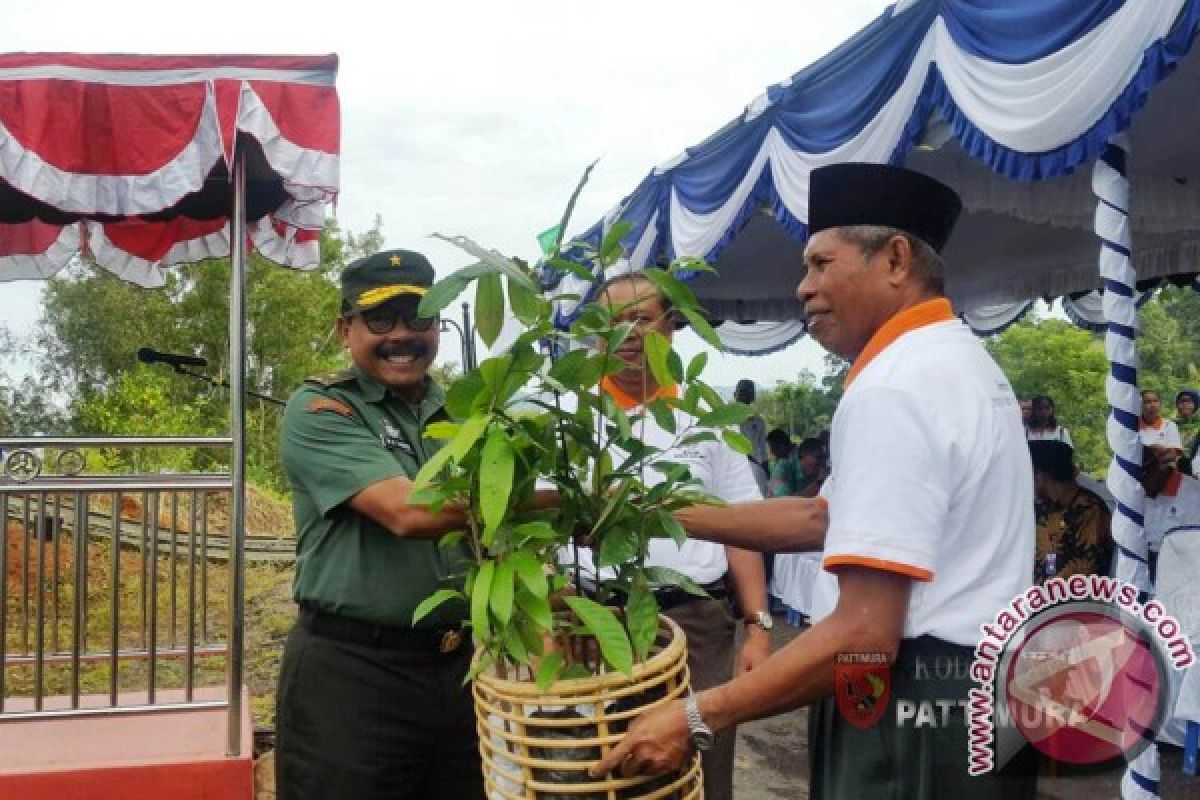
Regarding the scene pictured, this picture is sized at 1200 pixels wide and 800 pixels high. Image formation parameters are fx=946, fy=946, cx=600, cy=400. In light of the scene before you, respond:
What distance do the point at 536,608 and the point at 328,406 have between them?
3.37 ft

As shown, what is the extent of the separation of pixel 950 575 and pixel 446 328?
4.77 ft

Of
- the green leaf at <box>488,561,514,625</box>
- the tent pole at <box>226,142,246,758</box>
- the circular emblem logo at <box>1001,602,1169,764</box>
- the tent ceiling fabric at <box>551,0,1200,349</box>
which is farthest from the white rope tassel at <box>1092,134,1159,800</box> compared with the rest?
the tent pole at <box>226,142,246,758</box>

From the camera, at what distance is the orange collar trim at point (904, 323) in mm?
1526

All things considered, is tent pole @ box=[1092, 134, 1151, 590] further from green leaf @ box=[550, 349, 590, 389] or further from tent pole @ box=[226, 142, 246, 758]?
tent pole @ box=[226, 142, 246, 758]

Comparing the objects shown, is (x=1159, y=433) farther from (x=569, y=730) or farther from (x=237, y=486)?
(x=569, y=730)

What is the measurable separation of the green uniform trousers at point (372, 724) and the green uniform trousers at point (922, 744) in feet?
3.39

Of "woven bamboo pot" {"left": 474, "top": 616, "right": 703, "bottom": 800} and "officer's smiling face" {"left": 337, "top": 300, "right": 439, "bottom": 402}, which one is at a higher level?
"officer's smiling face" {"left": 337, "top": 300, "right": 439, "bottom": 402}

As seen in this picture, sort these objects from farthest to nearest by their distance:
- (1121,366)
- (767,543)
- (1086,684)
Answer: (1121,366) < (767,543) < (1086,684)

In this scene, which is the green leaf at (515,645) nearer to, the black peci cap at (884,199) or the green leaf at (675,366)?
the green leaf at (675,366)

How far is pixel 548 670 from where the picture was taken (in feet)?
4.46

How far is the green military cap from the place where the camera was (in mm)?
2223

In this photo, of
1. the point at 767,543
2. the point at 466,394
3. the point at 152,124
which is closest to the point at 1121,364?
the point at 767,543

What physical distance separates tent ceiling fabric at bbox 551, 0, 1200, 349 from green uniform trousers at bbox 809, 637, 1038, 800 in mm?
1067

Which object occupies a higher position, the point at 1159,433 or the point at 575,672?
the point at 1159,433
